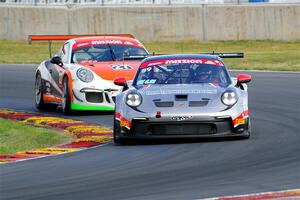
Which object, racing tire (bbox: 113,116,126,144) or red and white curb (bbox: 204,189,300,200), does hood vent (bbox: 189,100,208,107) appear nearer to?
racing tire (bbox: 113,116,126,144)

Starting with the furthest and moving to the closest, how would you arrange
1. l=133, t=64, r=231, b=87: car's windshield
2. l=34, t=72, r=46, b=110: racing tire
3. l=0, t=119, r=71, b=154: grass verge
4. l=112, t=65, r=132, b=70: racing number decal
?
l=34, t=72, r=46, b=110: racing tire, l=112, t=65, r=132, b=70: racing number decal, l=0, t=119, r=71, b=154: grass verge, l=133, t=64, r=231, b=87: car's windshield

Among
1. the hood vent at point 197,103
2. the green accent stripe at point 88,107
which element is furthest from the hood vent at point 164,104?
the green accent stripe at point 88,107

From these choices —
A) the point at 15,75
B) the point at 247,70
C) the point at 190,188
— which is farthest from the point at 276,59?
the point at 190,188

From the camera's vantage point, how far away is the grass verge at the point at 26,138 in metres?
14.4

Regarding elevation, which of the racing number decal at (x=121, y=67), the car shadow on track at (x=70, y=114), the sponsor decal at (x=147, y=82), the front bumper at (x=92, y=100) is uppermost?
the sponsor decal at (x=147, y=82)

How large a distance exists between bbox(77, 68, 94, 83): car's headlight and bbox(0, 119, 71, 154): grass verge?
1730 millimetres

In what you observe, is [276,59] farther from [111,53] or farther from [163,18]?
[111,53]

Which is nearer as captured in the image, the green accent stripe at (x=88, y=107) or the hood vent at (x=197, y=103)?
the hood vent at (x=197, y=103)

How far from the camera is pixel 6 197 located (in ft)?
31.4

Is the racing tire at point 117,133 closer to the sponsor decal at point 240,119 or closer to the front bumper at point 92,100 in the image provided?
the sponsor decal at point 240,119

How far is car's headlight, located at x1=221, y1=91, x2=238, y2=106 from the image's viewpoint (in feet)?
43.9

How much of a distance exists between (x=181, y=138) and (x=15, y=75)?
14.7m

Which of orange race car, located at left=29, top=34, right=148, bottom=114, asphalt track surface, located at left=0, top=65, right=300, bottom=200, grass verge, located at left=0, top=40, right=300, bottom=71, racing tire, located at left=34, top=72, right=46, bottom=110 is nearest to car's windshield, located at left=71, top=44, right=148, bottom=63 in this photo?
orange race car, located at left=29, top=34, right=148, bottom=114

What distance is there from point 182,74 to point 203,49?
23405mm
